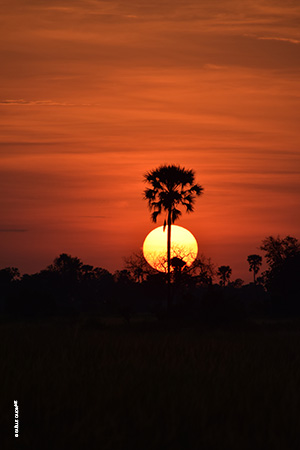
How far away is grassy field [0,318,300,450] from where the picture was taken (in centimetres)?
1077

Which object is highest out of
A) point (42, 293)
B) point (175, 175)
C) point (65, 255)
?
point (65, 255)

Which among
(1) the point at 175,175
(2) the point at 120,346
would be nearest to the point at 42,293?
(1) the point at 175,175

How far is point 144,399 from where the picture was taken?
1343 centimetres

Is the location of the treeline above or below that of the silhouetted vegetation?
above

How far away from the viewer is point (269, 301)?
7388 cm

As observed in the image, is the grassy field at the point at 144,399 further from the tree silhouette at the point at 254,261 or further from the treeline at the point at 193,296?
the tree silhouette at the point at 254,261

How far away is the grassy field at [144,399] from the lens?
424 inches

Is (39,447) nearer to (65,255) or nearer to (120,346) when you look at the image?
(120,346)

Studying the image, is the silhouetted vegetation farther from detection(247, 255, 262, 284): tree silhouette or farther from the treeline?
detection(247, 255, 262, 284): tree silhouette

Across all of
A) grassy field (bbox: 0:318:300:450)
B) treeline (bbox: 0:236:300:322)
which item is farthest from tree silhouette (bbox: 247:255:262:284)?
grassy field (bbox: 0:318:300:450)

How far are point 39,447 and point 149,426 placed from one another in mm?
1938

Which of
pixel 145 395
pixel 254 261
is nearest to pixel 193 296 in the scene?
pixel 145 395

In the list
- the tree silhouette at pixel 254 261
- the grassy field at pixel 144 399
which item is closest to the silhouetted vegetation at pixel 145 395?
the grassy field at pixel 144 399

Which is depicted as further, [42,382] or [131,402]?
[42,382]
